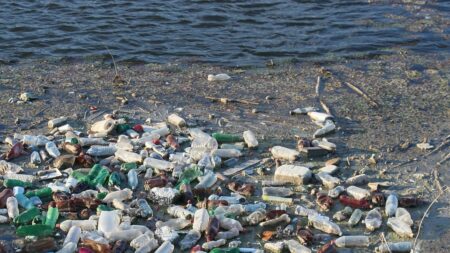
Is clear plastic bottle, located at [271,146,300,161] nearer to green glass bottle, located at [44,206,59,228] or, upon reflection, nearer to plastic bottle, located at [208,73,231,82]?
green glass bottle, located at [44,206,59,228]

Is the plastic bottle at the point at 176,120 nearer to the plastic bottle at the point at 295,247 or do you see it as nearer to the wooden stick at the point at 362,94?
the wooden stick at the point at 362,94

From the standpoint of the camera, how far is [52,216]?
242 inches

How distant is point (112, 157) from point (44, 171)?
2.19ft

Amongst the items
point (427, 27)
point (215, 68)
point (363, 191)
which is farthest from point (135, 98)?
point (427, 27)

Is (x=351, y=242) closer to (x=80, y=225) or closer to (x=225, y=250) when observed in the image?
(x=225, y=250)

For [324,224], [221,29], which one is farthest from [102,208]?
[221,29]

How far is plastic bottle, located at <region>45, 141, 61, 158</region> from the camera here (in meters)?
7.46

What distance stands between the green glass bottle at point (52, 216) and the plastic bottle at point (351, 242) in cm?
228

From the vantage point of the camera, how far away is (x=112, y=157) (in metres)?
7.38

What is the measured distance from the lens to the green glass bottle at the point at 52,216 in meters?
6.09

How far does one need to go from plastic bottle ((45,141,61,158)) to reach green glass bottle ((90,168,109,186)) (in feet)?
2.38

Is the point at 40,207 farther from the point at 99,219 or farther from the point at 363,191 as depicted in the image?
the point at 363,191

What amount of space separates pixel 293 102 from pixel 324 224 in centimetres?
327

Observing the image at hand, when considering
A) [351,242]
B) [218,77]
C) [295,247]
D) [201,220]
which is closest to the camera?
[295,247]
